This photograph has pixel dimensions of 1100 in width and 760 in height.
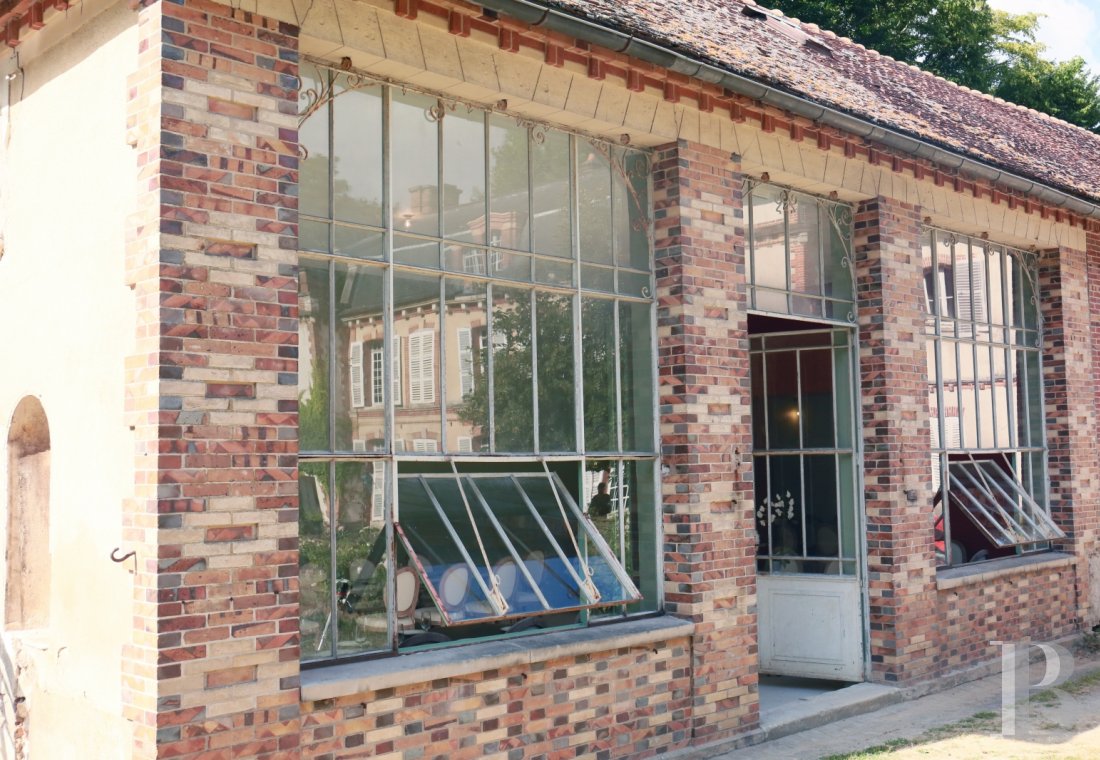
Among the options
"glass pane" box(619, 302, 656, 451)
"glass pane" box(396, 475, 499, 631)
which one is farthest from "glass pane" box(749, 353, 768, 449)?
"glass pane" box(396, 475, 499, 631)

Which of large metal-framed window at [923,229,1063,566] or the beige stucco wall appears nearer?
the beige stucco wall

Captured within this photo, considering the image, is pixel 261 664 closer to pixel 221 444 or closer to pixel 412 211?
pixel 221 444

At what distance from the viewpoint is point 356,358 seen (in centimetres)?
617

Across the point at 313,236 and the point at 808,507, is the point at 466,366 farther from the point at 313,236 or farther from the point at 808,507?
the point at 808,507

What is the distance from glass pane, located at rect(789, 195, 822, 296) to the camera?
369 inches

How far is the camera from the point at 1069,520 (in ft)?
40.0

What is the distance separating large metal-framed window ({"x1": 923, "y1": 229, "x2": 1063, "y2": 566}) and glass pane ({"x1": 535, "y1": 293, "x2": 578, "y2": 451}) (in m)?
4.65

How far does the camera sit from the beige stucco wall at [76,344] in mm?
5469

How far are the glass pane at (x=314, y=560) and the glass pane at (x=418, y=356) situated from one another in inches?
23.7

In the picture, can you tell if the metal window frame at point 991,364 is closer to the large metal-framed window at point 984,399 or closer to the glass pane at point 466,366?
the large metal-framed window at point 984,399

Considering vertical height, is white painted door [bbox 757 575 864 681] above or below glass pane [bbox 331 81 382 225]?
below

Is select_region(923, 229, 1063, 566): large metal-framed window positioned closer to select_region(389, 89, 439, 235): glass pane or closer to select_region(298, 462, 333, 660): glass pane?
select_region(389, 89, 439, 235): glass pane

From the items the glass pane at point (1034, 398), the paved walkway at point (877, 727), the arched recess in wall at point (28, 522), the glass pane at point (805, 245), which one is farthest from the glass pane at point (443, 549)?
the glass pane at point (1034, 398)

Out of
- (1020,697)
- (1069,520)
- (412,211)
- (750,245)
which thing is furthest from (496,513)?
(1069,520)
